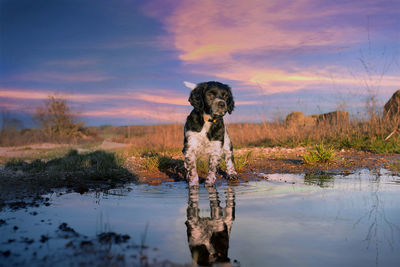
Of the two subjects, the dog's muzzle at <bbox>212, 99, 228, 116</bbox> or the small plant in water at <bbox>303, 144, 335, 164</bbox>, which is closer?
the dog's muzzle at <bbox>212, 99, 228, 116</bbox>

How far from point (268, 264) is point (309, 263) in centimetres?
29

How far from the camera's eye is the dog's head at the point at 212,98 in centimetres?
524

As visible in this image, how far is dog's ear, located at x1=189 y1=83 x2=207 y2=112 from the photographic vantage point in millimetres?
5496

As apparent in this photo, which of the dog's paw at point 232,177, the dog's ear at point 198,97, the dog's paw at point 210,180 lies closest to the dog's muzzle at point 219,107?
the dog's ear at point 198,97

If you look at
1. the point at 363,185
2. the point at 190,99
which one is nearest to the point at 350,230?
the point at 363,185

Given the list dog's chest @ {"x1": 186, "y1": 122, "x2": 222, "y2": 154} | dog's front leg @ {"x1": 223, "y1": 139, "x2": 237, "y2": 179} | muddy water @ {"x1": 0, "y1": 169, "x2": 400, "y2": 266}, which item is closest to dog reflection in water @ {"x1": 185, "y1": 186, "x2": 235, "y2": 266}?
muddy water @ {"x1": 0, "y1": 169, "x2": 400, "y2": 266}

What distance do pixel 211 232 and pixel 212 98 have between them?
8.77 ft

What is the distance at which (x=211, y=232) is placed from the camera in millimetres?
3137

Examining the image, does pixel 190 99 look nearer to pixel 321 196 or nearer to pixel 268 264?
pixel 321 196

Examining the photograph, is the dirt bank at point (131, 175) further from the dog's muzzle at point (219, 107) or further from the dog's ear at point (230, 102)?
the dog's muzzle at point (219, 107)

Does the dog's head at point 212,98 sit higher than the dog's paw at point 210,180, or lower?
higher

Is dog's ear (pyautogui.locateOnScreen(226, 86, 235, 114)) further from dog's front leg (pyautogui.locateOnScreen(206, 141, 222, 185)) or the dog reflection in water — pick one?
the dog reflection in water

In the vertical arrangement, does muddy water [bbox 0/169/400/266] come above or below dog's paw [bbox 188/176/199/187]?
below

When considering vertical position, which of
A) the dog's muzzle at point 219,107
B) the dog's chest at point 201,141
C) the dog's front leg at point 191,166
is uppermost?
the dog's muzzle at point 219,107
